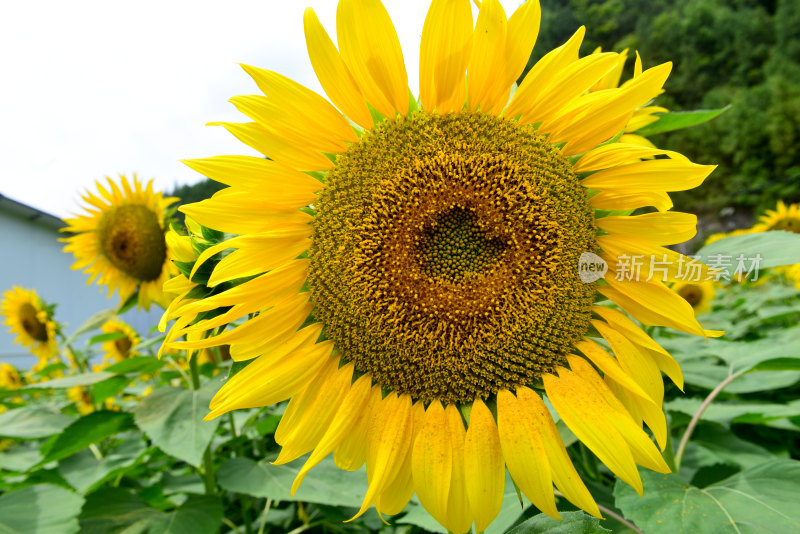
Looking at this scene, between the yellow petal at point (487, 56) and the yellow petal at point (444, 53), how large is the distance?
0.05ft

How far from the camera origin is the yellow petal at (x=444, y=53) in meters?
0.91

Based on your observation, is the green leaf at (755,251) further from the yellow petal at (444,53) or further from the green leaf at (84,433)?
the green leaf at (84,433)

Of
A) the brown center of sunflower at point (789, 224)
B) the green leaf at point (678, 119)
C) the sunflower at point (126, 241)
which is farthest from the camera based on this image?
the brown center of sunflower at point (789, 224)

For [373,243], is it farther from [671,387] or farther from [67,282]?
[67,282]

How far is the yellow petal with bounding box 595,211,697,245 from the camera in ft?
3.10

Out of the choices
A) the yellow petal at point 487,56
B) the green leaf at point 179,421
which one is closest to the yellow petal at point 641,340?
the yellow petal at point 487,56

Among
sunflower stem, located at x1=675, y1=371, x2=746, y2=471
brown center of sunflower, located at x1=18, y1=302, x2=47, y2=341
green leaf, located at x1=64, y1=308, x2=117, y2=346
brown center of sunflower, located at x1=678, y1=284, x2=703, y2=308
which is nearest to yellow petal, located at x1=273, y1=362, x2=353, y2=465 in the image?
sunflower stem, located at x1=675, y1=371, x2=746, y2=471

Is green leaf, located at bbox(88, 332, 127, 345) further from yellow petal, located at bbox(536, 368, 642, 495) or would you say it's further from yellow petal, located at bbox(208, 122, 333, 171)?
yellow petal, located at bbox(536, 368, 642, 495)

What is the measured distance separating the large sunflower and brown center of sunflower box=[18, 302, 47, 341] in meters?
4.26

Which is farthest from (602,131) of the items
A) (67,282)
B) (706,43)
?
(706,43)

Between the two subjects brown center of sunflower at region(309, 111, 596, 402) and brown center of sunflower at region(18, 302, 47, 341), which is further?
brown center of sunflower at region(18, 302, 47, 341)

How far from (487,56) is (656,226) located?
454 mm

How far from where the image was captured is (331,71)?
3.10 feet

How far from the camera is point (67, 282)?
71.4 feet
